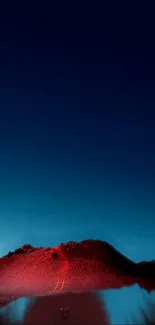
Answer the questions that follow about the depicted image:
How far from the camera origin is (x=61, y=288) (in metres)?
38.0

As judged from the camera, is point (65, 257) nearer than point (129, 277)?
No

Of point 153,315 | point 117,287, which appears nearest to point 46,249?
point 117,287

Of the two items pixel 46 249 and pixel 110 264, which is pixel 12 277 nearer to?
pixel 46 249

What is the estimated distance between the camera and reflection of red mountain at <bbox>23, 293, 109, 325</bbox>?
73.0 ft

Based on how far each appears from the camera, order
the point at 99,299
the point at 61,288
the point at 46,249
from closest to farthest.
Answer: the point at 99,299, the point at 61,288, the point at 46,249

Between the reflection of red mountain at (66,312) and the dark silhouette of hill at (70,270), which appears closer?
the reflection of red mountain at (66,312)

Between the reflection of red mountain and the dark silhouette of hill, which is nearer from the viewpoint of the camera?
the reflection of red mountain

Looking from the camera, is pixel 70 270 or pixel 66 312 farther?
pixel 70 270

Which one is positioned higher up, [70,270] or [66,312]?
[66,312]

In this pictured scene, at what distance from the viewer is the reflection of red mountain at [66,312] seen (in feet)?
73.0

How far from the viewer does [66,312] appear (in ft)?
78.2

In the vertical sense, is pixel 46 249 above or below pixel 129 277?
above

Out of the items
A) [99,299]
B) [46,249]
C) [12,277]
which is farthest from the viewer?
[46,249]

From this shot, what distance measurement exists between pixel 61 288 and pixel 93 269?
11256 millimetres
